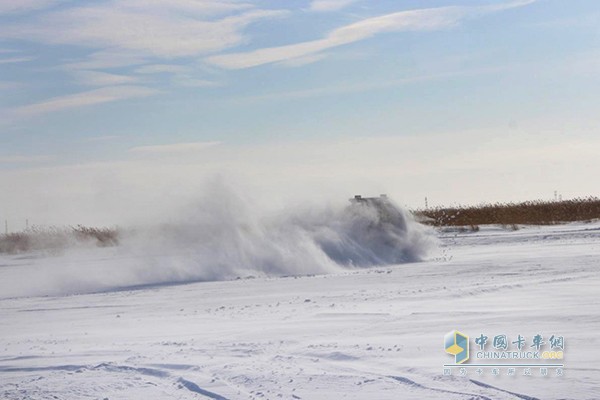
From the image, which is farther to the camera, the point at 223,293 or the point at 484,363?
the point at 223,293

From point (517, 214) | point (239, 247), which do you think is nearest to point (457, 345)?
point (239, 247)

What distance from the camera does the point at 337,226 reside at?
25.0m

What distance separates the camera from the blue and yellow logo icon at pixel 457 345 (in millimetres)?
8281

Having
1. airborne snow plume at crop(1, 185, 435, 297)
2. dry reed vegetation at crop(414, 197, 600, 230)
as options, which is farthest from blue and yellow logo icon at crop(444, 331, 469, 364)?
dry reed vegetation at crop(414, 197, 600, 230)

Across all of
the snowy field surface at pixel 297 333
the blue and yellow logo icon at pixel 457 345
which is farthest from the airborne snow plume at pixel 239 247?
the blue and yellow logo icon at pixel 457 345

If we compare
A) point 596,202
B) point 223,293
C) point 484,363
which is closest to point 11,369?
point 484,363

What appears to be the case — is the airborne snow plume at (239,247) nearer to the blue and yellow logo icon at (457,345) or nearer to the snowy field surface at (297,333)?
the snowy field surface at (297,333)

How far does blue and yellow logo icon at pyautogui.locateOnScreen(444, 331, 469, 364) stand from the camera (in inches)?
326

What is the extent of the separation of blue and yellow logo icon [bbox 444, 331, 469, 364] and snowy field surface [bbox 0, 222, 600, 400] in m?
0.12

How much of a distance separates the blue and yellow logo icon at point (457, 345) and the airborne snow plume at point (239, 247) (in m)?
10.1

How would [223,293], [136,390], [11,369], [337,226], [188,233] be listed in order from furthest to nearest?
[337,226] → [188,233] → [223,293] → [11,369] → [136,390]

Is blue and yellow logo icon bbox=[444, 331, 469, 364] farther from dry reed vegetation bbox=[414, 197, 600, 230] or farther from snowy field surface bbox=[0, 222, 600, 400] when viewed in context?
dry reed vegetation bbox=[414, 197, 600, 230]

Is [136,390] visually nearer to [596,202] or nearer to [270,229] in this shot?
[270,229]

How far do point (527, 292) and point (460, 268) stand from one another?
5571 millimetres
